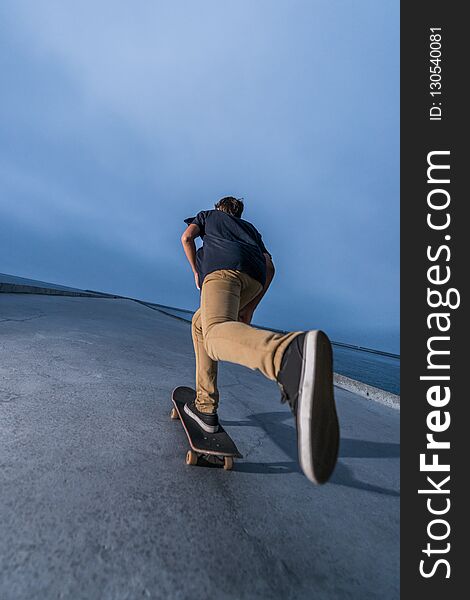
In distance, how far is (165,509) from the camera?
1.00m

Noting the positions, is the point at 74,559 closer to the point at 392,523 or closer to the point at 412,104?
the point at 392,523

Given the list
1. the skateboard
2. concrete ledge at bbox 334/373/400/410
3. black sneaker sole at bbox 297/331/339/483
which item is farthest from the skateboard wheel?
concrete ledge at bbox 334/373/400/410

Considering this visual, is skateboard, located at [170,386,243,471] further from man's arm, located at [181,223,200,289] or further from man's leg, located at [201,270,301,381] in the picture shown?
man's arm, located at [181,223,200,289]

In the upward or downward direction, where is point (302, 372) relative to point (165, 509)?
upward

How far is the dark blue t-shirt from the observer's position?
5.30 ft

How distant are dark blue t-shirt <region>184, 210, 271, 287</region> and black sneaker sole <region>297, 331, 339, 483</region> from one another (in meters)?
0.71

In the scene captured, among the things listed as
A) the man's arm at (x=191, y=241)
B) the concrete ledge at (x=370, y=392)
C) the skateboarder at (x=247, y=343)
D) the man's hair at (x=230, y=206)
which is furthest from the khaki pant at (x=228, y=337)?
the concrete ledge at (x=370, y=392)

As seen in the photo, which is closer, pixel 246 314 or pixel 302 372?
pixel 302 372

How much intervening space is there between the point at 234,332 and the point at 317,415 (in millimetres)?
464

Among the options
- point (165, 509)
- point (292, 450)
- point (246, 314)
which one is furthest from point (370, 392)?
point (165, 509)

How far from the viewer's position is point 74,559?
77 cm

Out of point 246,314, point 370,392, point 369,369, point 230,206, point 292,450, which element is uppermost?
point 230,206

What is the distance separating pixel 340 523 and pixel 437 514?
25.7 inches

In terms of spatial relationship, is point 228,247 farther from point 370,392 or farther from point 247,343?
point 370,392
